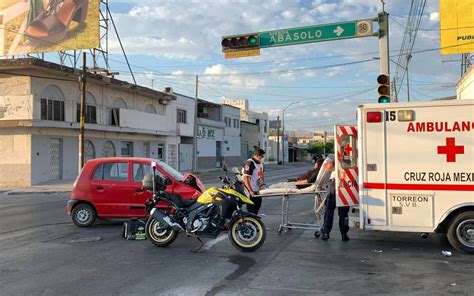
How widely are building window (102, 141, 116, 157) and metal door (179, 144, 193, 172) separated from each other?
12186mm

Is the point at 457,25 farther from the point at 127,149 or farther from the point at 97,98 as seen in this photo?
the point at 127,149

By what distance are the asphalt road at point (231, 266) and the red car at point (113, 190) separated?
0.87 m

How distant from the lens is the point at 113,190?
1115 cm

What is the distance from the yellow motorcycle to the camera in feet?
26.8

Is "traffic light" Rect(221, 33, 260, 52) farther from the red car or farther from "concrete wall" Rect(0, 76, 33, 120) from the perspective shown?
"concrete wall" Rect(0, 76, 33, 120)

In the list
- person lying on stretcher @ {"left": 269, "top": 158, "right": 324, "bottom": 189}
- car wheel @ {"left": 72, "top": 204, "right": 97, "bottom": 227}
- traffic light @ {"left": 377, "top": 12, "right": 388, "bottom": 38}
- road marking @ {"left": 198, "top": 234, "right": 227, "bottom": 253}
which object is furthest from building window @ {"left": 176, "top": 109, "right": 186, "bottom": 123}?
road marking @ {"left": 198, "top": 234, "right": 227, "bottom": 253}

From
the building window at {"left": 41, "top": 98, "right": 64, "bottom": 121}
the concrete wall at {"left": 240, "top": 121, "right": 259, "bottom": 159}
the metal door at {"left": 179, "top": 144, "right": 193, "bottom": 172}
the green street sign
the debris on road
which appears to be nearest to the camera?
the debris on road

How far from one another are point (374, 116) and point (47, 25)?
30.0 m

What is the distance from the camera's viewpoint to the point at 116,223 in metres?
11.8

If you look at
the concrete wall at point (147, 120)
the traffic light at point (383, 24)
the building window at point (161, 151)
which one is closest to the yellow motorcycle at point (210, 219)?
the traffic light at point (383, 24)

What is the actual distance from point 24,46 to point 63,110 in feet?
18.2

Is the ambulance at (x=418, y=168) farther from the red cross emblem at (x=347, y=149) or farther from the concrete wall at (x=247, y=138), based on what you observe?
the concrete wall at (x=247, y=138)

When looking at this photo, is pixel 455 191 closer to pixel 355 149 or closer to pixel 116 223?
pixel 355 149

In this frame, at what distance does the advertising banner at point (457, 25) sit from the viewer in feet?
75.0
